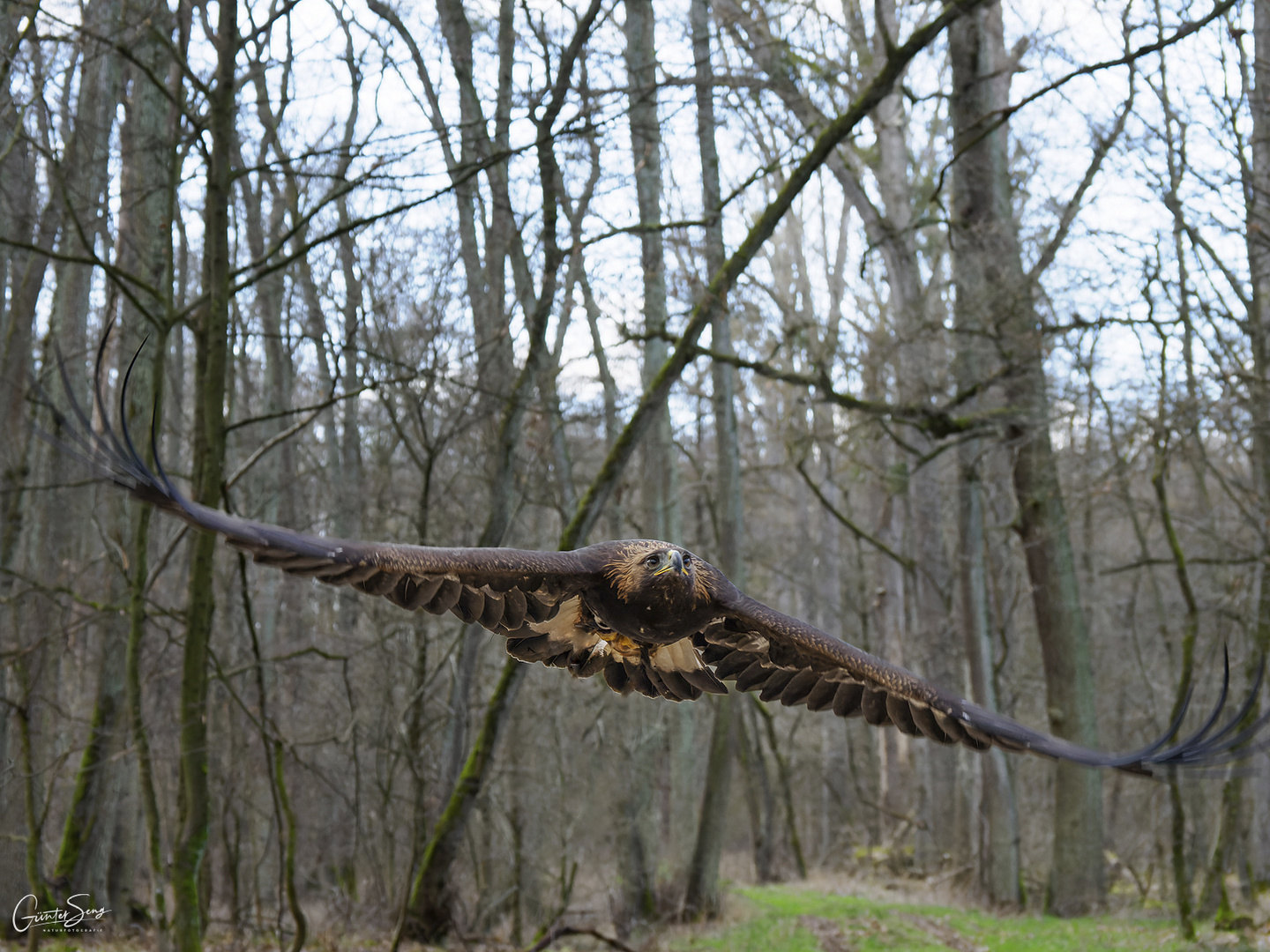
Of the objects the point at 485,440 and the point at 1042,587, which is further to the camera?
the point at 1042,587

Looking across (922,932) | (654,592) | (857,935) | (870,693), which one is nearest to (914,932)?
Answer: (922,932)

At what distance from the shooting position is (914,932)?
11570mm

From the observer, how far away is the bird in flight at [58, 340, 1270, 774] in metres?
4.43

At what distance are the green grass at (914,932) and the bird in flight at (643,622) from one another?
17.7 ft

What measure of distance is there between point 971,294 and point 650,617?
9100 millimetres

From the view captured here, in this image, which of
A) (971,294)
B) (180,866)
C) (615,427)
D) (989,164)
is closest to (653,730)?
(615,427)

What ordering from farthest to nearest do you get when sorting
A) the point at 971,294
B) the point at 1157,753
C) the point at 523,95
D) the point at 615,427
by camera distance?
the point at 615,427 < the point at 971,294 < the point at 523,95 < the point at 1157,753

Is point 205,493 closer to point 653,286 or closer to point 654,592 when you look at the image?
point 654,592

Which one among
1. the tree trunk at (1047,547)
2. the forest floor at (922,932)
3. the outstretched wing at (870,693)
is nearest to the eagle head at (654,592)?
the outstretched wing at (870,693)

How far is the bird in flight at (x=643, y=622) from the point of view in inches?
174

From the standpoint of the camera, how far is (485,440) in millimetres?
10328

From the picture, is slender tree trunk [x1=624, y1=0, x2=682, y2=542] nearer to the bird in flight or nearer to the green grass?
the green grass

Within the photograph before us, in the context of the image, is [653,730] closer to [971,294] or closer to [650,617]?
[971,294]

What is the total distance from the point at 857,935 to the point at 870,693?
656cm
